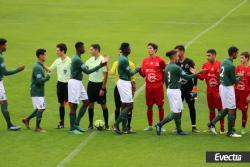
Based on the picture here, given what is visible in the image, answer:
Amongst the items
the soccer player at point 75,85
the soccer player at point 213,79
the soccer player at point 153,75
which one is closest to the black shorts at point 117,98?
the soccer player at point 153,75

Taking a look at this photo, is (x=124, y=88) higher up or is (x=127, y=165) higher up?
(x=124, y=88)

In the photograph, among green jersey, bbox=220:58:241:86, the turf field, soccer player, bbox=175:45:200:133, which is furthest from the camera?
soccer player, bbox=175:45:200:133

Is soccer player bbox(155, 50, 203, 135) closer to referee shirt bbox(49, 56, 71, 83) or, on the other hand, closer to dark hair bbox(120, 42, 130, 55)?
dark hair bbox(120, 42, 130, 55)

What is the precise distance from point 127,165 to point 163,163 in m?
0.85

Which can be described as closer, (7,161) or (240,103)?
(7,161)

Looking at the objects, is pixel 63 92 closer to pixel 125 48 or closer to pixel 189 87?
pixel 125 48

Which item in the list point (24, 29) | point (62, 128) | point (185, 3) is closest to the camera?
point (62, 128)

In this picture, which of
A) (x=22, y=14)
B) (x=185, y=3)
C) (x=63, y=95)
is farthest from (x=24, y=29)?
(x=63, y=95)

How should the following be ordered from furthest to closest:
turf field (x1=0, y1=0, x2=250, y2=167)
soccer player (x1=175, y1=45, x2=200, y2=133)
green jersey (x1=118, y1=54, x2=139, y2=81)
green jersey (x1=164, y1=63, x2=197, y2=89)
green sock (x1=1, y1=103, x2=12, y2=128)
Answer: soccer player (x1=175, y1=45, x2=200, y2=133) < green sock (x1=1, y1=103, x2=12, y2=128) < green jersey (x1=118, y1=54, x2=139, y2=81) < green jersey (x1=164, y1=63, x2=197, y2=89) < turf field (x1=0, y1=0, x2=250, y2=167)

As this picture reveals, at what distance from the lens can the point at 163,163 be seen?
1745cm

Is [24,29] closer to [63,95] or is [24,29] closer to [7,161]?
[63,95]

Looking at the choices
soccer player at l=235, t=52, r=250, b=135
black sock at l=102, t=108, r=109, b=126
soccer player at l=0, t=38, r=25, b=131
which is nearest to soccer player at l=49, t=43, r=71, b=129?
black sock at l=102, t=108, r=109, b=126

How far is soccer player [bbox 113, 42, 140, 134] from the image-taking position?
2005 centimetres

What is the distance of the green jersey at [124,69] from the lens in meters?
20.0
